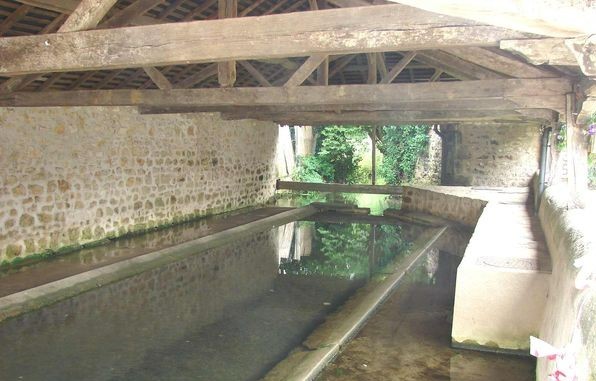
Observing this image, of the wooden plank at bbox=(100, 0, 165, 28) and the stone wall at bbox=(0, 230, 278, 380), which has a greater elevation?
the wooden plank at bbox=(100, 0, 165, 28)

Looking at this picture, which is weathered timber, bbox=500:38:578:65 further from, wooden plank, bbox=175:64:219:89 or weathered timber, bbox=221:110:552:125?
wooden plank, bbox=175:64:219:89

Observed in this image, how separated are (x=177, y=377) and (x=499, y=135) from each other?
443 inches

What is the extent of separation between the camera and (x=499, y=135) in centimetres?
1234

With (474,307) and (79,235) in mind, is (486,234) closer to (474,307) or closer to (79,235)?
(474,307)

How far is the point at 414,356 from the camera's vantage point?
12.5 feet

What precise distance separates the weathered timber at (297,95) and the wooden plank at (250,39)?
7.86 feet

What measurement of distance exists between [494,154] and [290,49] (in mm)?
11223

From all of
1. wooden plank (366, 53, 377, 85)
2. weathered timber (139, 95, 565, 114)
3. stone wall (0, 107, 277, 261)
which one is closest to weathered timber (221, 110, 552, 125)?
weathered timber (139, 95, 565, 114)

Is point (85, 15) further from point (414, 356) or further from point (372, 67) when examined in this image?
point (372, 67)

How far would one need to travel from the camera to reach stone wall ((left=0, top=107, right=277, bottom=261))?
5.99 metres

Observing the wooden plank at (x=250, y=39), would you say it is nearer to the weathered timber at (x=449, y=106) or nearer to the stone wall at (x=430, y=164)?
the weathered timber at (x=449, y=106)

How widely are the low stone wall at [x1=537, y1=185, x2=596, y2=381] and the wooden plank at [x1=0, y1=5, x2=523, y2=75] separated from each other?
1.21 meters

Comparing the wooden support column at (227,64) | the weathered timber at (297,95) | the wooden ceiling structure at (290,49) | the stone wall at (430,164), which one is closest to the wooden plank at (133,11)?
the wooden ceiling structure at (290,49)

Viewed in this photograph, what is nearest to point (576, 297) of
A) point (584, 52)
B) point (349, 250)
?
point (584, 52)
